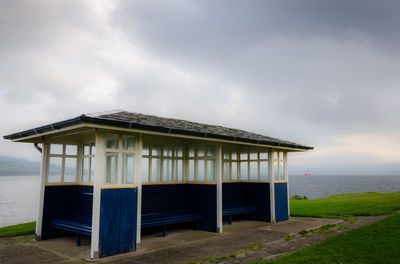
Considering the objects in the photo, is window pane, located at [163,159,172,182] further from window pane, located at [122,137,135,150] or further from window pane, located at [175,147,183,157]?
window pane, located at [122,137,135,150]

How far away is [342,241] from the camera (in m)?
7.61

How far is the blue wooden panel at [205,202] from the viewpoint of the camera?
9.84 meters

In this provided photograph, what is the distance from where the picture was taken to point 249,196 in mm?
12609

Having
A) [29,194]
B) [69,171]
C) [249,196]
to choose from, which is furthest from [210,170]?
[29,194]

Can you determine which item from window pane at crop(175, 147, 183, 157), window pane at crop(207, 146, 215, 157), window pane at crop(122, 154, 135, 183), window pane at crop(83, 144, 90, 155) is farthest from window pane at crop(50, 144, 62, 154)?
window pane at crop(207, 146, 215, 157)

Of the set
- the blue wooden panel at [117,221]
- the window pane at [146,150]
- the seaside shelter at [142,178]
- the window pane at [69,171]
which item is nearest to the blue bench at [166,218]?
the seaside shelter at [142,178]

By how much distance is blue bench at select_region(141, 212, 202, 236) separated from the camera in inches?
340

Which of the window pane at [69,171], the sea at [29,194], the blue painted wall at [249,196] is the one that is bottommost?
the sea at [29,194]

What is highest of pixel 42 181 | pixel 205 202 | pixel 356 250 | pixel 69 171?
pixel 69 171

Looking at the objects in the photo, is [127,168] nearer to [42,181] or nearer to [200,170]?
[42,181]

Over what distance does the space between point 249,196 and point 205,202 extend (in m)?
3.11

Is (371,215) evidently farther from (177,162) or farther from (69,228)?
(69,228)

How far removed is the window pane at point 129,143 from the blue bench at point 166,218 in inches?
84.4

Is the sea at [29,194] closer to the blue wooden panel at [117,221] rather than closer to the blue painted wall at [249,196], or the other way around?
the blue wooden panel at [117,221]
